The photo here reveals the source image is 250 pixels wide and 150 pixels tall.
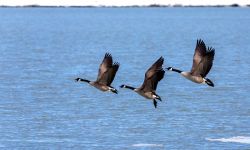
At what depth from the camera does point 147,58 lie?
140750 millimetres

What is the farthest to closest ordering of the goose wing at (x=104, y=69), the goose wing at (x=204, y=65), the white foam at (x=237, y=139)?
the white foam at (x=237, y=139)
the goose wing at (x=204, y=65)
the goose wing at (x=104, y=69)

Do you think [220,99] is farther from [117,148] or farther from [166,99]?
[117,148]

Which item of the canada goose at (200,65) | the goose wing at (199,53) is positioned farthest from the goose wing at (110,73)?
the goose wing at (199,53)

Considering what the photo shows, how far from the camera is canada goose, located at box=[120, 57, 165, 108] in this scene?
36.7 meters

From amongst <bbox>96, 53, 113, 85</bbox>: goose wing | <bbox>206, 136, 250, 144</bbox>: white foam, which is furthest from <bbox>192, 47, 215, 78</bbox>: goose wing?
<bbox>206, 136, 250, 144</bbox>: white foam

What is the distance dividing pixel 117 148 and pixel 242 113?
1877 cm

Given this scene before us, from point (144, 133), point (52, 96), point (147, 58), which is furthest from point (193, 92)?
A: point (147, 58)

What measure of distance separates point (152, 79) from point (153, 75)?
0.87 ft

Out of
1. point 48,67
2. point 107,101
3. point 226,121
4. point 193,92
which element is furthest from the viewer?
point 48,67

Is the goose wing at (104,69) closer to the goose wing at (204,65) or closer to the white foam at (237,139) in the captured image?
the goose wing at (204,65)

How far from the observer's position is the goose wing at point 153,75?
3665 centimetres

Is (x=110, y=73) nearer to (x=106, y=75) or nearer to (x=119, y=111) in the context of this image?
(x=106, y=75)

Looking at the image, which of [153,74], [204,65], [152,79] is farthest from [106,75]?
[204,65]

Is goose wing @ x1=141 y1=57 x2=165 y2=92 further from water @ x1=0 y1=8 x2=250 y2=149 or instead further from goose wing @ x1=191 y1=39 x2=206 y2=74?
water @ x1=0 y1=8 x2=250 y2=149
